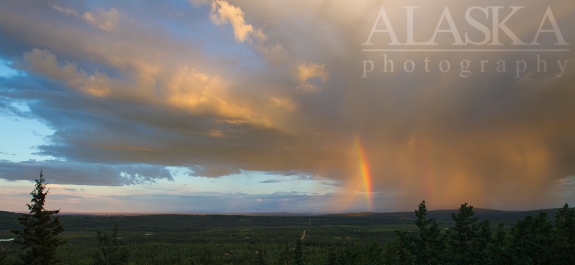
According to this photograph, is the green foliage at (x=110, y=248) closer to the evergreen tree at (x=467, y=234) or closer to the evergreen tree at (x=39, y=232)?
the evergreen tree at (x=39, y=232)

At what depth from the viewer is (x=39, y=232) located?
124 feet

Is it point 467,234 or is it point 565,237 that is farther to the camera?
point 565,237

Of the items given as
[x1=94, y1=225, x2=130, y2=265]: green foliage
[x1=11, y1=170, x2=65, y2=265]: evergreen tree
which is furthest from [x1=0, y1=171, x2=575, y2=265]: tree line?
[x1=94, y1=225, x2=130, y2=265]: green foliage

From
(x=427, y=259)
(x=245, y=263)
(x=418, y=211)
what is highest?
(x=418, y=211)

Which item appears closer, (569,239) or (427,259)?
(427,259)

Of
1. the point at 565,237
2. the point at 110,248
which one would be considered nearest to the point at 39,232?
the point at 110,248

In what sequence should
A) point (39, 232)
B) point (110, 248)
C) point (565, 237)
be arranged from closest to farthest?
point (39, 232), point (565, 237), point (110, 248)

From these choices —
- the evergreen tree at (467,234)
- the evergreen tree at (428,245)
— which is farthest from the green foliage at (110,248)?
the evergreen tree at (467,234)

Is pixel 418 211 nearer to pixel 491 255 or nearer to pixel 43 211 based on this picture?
pixel 491 255

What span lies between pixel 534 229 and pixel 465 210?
57.7 ft

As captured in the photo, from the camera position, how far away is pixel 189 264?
473 feet

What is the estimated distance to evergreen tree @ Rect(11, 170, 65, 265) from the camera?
37531 mm

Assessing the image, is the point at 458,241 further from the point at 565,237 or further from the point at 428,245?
the point at 565,237

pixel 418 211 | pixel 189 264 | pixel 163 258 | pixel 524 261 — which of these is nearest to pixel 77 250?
pixel 163 258
